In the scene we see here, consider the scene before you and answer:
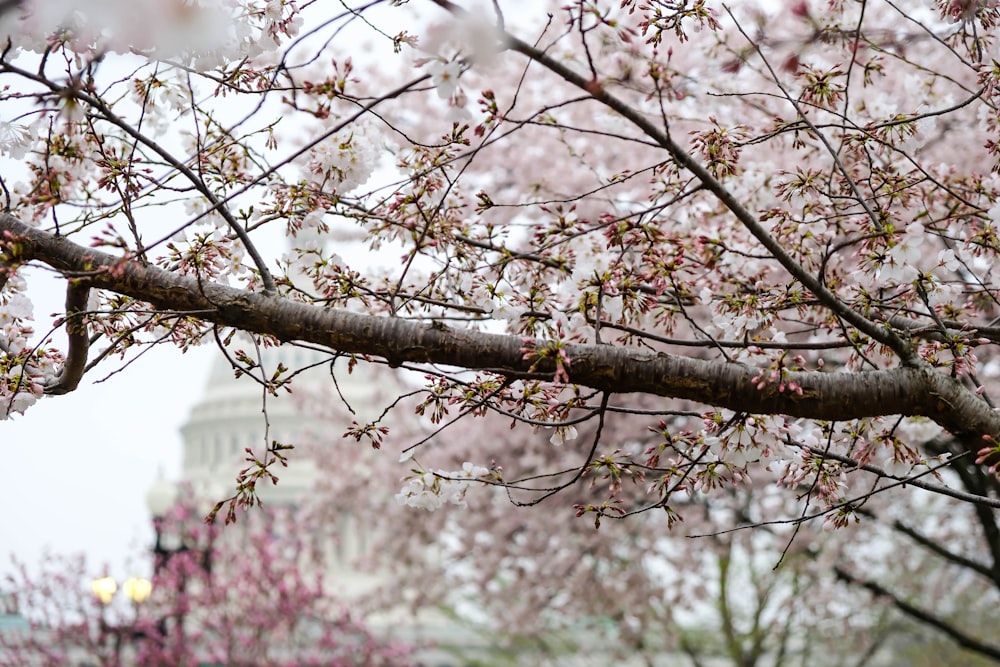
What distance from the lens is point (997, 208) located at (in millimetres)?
2801

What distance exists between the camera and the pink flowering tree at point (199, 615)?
10867 mm

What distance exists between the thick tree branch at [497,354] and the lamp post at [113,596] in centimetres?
915

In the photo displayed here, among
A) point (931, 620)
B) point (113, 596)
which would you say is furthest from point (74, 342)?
point (113, 596)

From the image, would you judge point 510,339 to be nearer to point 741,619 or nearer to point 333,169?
point 333,169

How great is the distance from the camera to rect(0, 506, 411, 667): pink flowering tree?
1087 cm

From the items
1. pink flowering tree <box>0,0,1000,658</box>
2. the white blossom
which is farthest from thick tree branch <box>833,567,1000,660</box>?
the white blossom

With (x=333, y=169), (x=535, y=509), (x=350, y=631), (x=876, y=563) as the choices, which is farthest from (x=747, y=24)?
(x=350, y=631)

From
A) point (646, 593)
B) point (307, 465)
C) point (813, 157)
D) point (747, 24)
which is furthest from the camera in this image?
point (307, 465)

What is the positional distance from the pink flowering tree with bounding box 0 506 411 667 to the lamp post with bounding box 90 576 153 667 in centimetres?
2

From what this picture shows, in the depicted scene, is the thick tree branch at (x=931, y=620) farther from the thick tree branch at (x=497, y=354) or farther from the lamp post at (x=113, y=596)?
the lamp post at (x=113, y=596)

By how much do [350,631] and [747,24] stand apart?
9.14 meters

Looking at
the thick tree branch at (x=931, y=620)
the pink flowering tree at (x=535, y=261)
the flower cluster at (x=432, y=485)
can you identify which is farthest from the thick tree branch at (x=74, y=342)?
the thick tree branch at (x=931, y=620)

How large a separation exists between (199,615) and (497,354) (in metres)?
10.9

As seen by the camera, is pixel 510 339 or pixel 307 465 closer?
pixel 510 339
